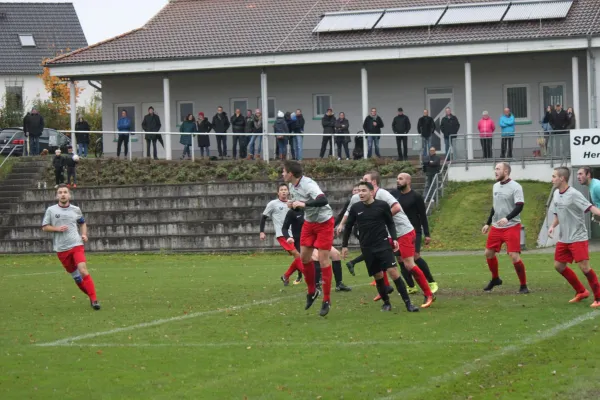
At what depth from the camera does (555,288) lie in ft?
58.3

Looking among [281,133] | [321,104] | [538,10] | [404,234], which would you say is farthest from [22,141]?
[404,234]

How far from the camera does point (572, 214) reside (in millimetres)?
15422

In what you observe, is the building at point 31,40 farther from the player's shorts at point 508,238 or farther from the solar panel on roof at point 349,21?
the player's shorts at point 508,238

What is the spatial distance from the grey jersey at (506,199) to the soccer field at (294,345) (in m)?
1.19

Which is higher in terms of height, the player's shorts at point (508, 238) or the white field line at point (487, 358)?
the player's shorts at point (508, 238)

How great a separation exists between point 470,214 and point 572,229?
17966mm

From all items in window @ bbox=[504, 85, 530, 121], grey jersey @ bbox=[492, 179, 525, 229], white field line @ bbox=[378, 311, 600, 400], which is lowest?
white field line @ bbox=[378, 311, 600, 400]

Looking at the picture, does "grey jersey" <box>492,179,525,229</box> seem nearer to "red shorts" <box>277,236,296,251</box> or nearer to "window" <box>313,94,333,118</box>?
"red shorts" <box>277,236,296,251</box>

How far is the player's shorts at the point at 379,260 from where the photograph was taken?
49.5 ft

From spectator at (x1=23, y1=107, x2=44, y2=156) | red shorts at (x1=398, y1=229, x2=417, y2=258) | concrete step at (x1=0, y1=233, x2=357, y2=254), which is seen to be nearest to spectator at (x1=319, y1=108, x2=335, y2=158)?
concrete step at (x1=0, y1=233, x2=357, y2=254)

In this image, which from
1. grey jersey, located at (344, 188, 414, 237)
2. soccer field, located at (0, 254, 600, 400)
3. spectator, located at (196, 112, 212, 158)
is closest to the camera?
soccer field, located at (0, 254, 600, 400)

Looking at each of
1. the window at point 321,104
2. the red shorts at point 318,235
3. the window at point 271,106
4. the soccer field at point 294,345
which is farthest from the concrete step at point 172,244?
the red shorts at point 318,235

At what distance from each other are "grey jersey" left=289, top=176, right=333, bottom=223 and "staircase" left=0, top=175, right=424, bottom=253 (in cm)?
1742

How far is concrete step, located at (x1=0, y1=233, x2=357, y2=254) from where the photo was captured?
32.9 metres
